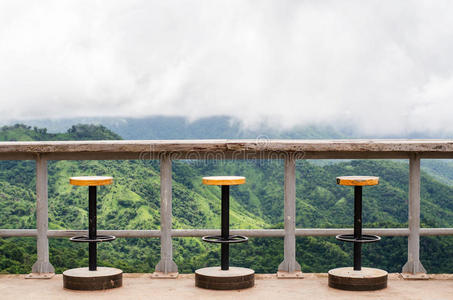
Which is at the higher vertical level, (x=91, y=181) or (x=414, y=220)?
(x=91, y=181)

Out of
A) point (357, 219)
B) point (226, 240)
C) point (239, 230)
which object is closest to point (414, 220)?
point (357, 219)

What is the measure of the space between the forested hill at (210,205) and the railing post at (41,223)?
1016cm

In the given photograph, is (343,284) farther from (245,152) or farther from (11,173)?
(11,173)

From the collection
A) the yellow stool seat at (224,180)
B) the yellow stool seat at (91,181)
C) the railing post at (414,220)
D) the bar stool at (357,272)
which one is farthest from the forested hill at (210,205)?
A: the yellow stool seat at (224,180)

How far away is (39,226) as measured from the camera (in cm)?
568

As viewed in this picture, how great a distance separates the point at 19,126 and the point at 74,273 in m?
29.1

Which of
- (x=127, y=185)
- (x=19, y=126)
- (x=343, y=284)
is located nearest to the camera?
(x=343, y=284)

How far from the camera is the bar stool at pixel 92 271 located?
501 centimetres

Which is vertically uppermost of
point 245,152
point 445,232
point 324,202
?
point 245,152

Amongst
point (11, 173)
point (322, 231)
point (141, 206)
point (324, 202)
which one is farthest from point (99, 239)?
point (324, 202)

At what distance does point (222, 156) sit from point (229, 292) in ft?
4.23

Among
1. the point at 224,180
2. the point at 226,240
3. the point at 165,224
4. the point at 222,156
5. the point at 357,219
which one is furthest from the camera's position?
the point at 165,224

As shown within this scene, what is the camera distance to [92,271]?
521cm

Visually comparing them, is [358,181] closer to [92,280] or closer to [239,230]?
[239,230]
